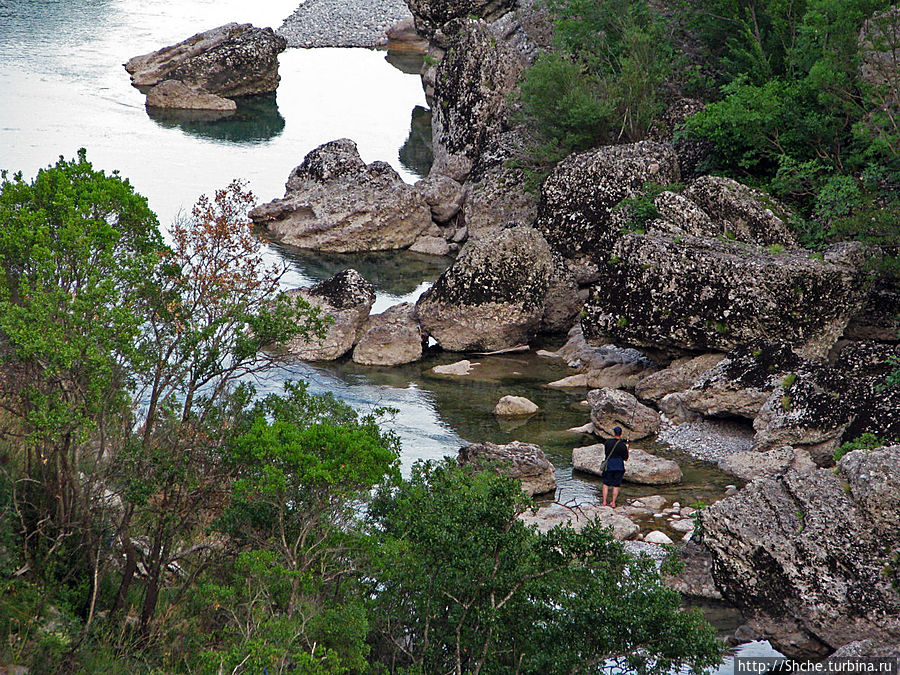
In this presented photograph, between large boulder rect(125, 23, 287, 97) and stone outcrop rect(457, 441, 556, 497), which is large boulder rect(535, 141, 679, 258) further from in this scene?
large boulder rect(125, 23, 287, 97)

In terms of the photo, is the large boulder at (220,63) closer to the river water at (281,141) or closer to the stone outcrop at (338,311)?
the river water at (281,141)

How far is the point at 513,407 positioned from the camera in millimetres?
28203

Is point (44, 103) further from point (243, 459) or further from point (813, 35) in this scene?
point (243, 459)

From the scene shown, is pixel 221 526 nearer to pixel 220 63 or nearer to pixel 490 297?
pixel 490 297

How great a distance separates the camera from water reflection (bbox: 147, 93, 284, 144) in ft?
194

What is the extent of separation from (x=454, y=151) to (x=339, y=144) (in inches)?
260

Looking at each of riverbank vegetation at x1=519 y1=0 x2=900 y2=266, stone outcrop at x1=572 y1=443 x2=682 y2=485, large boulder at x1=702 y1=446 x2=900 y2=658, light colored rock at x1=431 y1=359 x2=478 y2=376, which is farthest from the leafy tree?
riverbank vegetation at x1=519 y1=0 x2=900 y2=266

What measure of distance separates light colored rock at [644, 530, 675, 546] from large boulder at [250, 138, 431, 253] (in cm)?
2526

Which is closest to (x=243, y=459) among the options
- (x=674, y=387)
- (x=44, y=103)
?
(x=674, y=387)

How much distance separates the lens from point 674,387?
92.8 ft

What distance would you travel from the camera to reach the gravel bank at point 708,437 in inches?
989

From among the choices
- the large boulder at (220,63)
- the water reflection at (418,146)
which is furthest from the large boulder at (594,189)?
the large boulder at (220,63)

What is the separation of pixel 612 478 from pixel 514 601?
9.53 meters

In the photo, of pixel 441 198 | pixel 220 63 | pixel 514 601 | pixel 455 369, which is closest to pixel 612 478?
pixel 514 601
